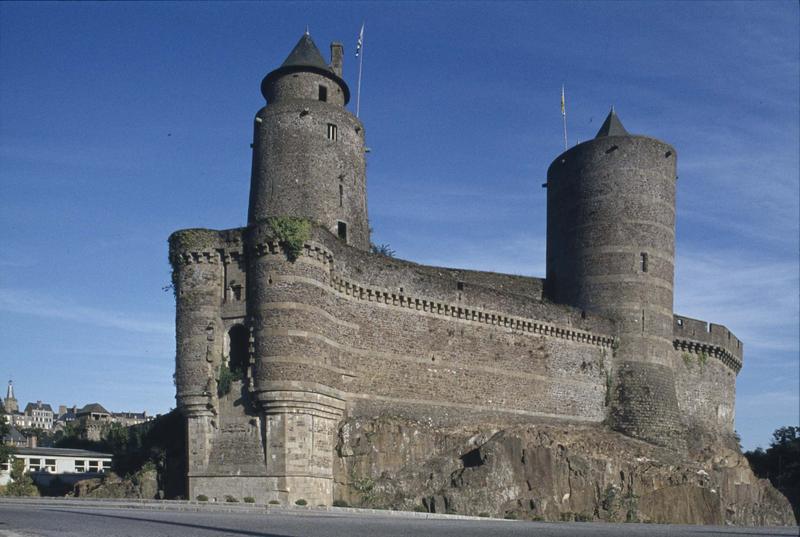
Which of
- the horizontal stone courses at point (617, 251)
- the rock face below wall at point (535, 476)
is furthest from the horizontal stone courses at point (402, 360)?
the horizontal stone courses at point (617, 251)

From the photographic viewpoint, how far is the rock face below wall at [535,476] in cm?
3516

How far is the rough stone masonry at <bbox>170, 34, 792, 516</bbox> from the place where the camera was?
32.4 m

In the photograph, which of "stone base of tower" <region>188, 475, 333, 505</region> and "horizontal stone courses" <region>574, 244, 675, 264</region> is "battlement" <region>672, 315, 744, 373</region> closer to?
"horizontal stone courses" <region>574, 244, 675, 264</region>

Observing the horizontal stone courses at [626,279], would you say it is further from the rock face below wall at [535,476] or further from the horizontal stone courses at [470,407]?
the rock face below wall at [535,476]

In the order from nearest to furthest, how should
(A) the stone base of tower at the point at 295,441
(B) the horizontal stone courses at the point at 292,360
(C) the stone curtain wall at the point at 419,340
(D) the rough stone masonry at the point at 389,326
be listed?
1. (A) the stone base of tower at the point at 295,441
2. (B) the horizontal stone courses at the point at 292,360
3. (D) the rough stone masonry at the point at 389,326
4. (C) the stone curtain wall at the point at 419,340

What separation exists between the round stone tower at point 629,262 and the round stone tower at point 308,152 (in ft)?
33.7

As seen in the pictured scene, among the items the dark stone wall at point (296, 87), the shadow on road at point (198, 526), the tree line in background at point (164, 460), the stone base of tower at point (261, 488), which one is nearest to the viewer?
the shadow on road at point (198, 526)

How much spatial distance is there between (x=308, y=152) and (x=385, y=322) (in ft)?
31.9

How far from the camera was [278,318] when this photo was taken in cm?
3216

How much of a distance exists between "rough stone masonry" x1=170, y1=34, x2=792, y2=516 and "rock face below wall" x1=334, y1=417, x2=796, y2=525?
0.93 feet

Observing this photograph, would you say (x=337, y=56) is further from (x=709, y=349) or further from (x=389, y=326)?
(x=709, y=349)

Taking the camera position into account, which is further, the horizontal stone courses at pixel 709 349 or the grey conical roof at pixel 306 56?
the horizontal stone courses at pixel 709 349

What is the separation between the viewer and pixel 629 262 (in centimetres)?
4534

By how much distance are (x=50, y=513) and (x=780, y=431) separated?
60.2 metres
